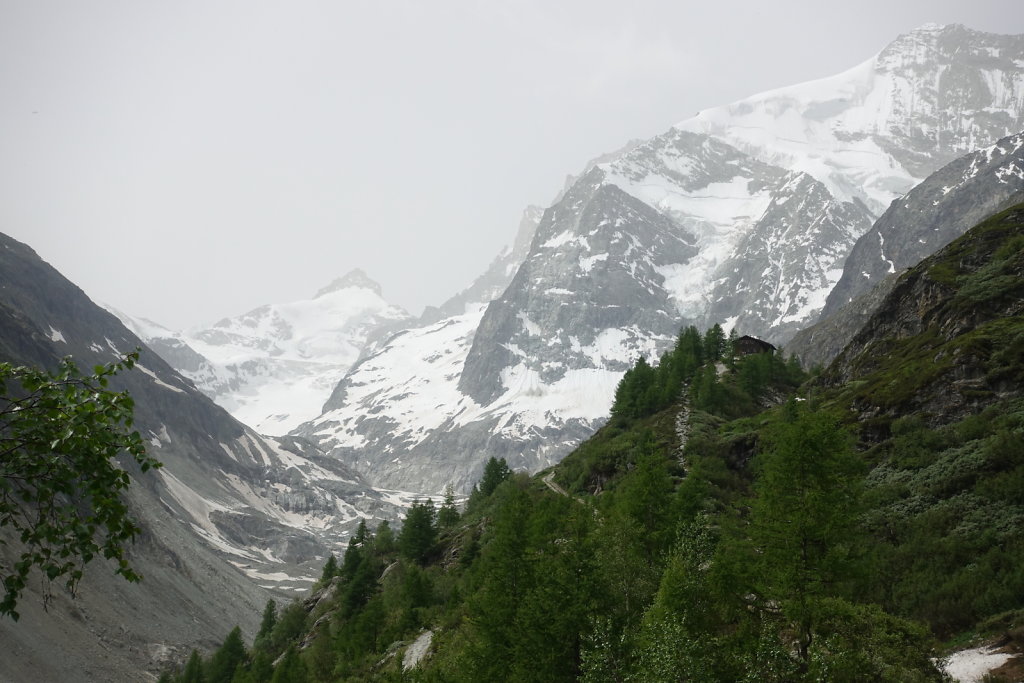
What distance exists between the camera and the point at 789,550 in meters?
22.0

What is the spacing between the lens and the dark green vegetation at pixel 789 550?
66.2 ft

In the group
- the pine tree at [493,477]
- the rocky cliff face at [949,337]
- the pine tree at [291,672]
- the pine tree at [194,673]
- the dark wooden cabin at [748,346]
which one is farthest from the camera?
the dark wooden cabin at [748,346]

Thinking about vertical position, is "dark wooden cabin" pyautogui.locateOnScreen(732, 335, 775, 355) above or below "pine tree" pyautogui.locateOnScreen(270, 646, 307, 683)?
above

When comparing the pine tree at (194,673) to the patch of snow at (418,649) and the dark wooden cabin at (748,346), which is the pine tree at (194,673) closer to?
the patch of snow at (418,649)

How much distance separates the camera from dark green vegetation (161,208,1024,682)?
2019 cm

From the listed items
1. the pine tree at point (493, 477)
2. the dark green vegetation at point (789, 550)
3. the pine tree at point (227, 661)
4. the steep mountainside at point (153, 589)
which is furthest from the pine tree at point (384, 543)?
the steep mountainside at point (153, 589)

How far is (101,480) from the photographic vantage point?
760cm

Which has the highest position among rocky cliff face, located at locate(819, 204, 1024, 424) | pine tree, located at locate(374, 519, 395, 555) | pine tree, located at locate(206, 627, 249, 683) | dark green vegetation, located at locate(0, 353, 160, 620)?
rocky cliff face, located at locate(819, 204, 1024, 424)

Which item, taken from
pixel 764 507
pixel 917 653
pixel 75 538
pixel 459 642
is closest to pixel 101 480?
pixel 75 538

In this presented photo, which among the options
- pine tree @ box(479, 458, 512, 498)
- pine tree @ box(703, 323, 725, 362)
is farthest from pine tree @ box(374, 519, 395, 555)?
pine tree @ box(703, 323, 725, 362)

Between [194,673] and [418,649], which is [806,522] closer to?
[418,649]

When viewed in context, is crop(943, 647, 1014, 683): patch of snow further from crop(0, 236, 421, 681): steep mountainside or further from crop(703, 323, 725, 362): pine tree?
crop(703, 323, 725, 362): pine tree

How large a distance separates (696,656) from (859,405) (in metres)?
36.4

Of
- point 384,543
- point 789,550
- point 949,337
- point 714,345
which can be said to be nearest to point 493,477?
point 384,543
